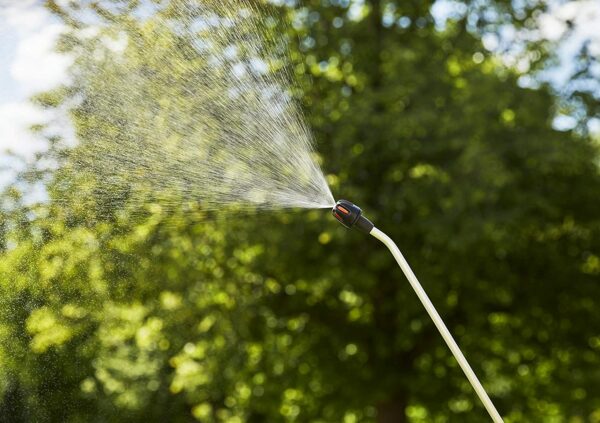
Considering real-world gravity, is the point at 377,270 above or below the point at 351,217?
below

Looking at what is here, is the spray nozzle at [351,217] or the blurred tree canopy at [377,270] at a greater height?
the spray nozzle at [351,217]

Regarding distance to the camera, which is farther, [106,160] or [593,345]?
[593,345]

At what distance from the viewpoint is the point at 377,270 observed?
7.61 meters

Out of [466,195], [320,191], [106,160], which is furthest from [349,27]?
[320,191]

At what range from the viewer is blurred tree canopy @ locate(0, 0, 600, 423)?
686cm

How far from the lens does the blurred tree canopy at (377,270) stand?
6.86 metres

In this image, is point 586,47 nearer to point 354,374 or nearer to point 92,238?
point 354,374

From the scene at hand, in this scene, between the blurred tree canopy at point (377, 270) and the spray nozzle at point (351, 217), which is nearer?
the spray nozzle at point (351, 217)

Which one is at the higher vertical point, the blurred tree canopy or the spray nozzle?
the spray nozzle

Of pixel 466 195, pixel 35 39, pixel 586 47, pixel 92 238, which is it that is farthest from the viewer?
pixel 586 47

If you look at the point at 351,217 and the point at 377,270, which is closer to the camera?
the point at 351,217

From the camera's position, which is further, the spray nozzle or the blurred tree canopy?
the blurred tree canopy

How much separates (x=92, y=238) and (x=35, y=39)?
1.59m

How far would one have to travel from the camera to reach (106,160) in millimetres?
4234
